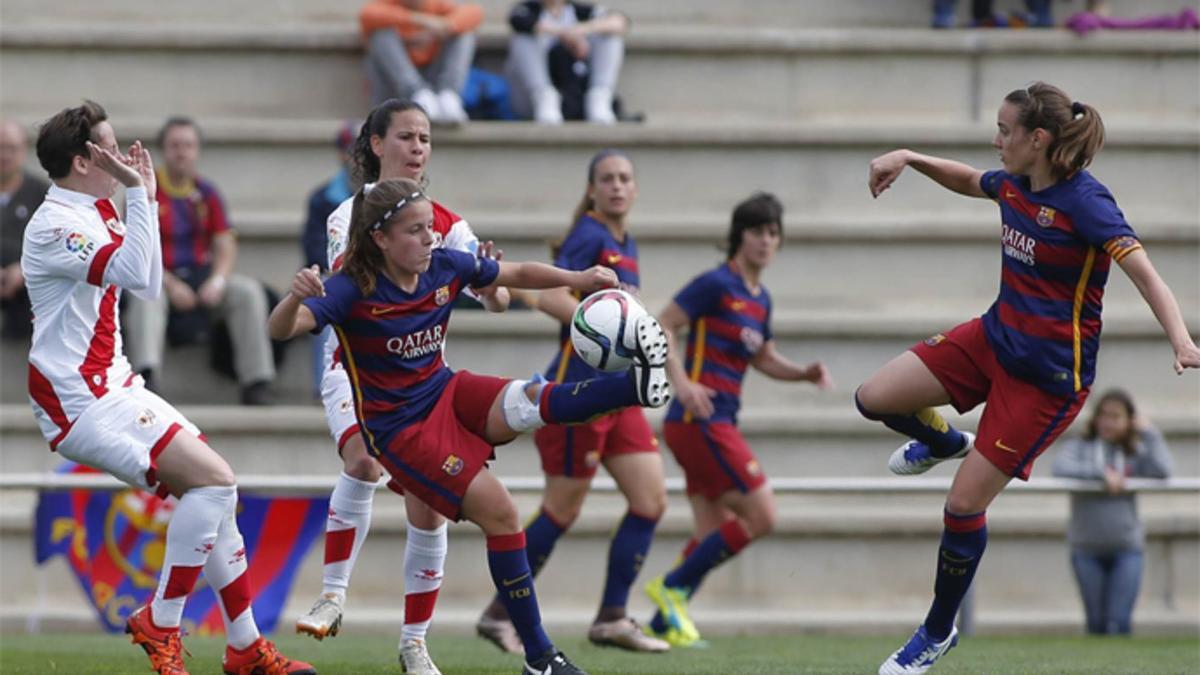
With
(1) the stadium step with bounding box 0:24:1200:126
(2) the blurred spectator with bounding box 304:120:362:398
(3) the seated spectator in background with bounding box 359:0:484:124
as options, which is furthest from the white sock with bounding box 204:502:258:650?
(1) the stadium step with bounding box 0:24:1200:126

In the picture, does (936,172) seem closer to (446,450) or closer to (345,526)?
(446,450)

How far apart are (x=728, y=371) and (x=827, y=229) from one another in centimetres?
358

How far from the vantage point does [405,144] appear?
6.77 metres

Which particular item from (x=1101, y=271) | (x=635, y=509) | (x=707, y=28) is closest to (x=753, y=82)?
(x=707, y=28)

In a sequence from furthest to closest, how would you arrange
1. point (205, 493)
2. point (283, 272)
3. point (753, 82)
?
point (753, 82), point (283, 272), point (205, 493)

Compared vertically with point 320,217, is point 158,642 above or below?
below

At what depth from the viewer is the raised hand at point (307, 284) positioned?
231 inches

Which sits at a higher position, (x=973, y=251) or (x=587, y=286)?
(x=587, y=286)

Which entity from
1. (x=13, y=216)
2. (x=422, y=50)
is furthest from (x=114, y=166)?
(x=422, y=50)

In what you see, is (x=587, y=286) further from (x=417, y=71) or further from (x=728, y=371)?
(x=417, y=71)

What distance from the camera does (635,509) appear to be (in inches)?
349

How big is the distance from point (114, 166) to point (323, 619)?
174 centimetres

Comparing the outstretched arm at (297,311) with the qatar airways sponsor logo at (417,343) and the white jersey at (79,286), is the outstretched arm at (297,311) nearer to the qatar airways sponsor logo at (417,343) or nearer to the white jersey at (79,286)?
the qatar airways sponsor logo at (417,343)

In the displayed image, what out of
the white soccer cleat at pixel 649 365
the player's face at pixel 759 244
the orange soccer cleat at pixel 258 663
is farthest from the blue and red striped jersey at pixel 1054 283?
the player's face at pixel 759 244
